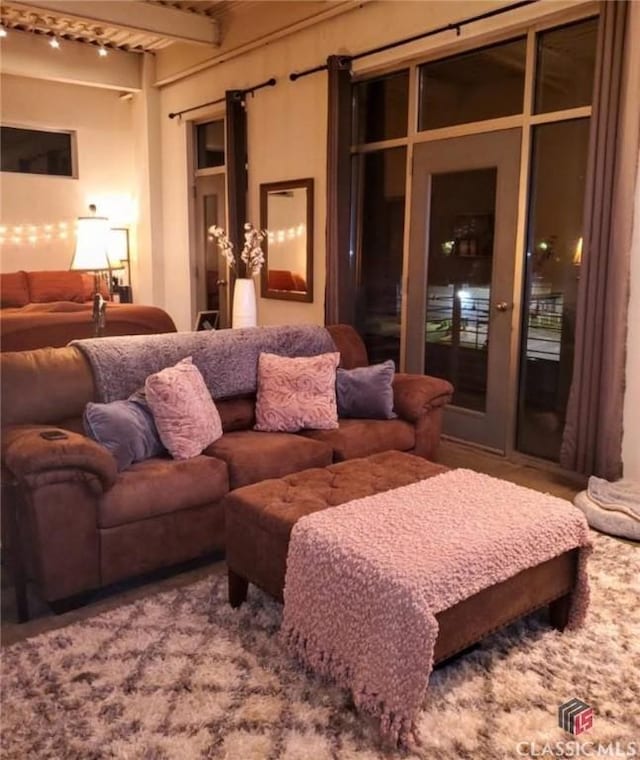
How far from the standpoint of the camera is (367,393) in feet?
12.0

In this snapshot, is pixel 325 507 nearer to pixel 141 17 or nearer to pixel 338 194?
pixel 338 194

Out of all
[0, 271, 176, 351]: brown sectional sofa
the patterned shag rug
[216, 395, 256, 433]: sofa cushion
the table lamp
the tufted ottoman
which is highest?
the table lamp

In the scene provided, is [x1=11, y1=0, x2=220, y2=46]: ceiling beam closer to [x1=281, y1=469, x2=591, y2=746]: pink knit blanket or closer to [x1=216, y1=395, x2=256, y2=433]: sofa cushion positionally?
[x1=216, y1=395, x2=256, y2=433]: sofa cushion

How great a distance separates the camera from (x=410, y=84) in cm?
483

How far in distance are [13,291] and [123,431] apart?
16.1ft

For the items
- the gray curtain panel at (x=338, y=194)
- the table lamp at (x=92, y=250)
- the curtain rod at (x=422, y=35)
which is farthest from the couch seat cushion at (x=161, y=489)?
the curtain rod at (x=422, y=35)

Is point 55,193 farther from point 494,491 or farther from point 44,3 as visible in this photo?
point 494,491

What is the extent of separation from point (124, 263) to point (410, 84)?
4429 mm

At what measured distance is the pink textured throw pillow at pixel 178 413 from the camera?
9.68ft

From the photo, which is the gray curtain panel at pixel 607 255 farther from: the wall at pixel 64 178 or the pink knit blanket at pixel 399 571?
the wall at pixel 64 178

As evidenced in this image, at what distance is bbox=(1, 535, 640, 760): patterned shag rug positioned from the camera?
6.09ft

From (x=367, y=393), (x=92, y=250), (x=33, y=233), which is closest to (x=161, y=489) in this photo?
(x=367, y=393)

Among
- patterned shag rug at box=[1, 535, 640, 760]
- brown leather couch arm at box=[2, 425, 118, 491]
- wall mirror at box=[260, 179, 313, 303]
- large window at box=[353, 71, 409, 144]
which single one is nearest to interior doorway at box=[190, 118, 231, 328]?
wall mirror at box=[260, 179, 313, 303]

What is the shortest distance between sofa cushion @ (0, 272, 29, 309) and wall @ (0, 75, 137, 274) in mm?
359
